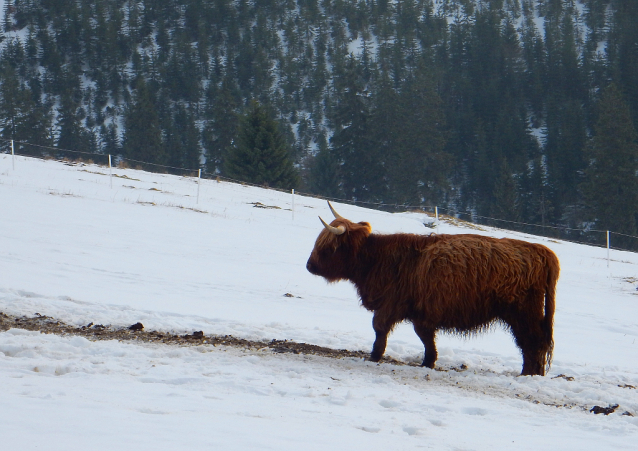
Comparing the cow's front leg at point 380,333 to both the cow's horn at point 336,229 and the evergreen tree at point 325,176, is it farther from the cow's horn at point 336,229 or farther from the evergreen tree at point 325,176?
the evergreen tree at point 325,176

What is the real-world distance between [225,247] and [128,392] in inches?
464

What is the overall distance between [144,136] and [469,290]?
243 ft

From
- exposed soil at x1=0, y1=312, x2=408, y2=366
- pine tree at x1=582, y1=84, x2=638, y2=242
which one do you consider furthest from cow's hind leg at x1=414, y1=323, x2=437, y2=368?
pine tree at x1=582, y1=84, x2=638, y2=242

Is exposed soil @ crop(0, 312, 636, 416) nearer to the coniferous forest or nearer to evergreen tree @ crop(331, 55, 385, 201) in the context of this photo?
the coniferous forest

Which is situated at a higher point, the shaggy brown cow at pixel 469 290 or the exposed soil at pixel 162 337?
the shaggy brown cow at pixel 469 290

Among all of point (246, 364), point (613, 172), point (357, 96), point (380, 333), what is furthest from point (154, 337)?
point (357, 96)

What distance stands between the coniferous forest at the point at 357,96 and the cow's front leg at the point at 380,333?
41.4 meters

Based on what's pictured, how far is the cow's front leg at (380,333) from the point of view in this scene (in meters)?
7.10

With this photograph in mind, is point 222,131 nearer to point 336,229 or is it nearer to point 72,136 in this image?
point 72,136

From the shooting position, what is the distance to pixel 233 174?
50.9 metres

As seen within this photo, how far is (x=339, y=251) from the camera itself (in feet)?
25.4

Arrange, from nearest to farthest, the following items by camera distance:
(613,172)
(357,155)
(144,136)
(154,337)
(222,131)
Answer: (154,337), (613,172), (357,155), (222,131), (144,136)

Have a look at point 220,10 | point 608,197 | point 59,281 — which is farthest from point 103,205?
point 220,10

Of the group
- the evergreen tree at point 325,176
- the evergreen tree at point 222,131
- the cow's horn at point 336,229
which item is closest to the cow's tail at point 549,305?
the cow's horn at point 336,229
